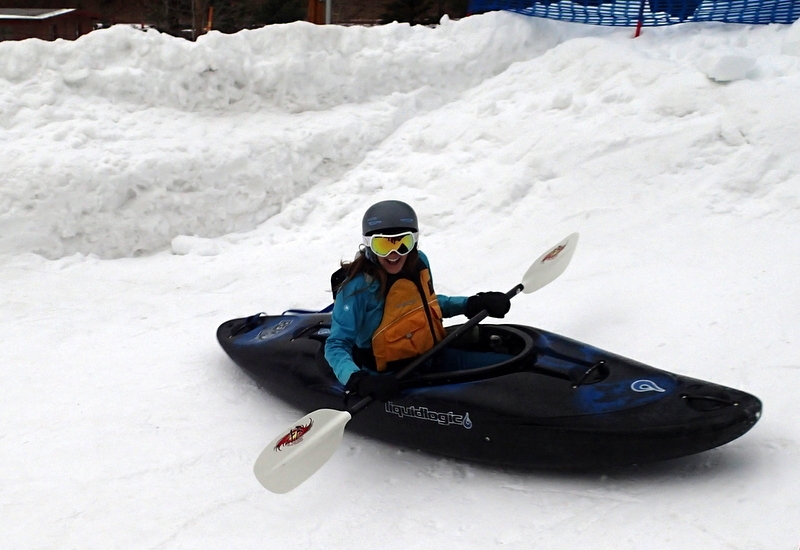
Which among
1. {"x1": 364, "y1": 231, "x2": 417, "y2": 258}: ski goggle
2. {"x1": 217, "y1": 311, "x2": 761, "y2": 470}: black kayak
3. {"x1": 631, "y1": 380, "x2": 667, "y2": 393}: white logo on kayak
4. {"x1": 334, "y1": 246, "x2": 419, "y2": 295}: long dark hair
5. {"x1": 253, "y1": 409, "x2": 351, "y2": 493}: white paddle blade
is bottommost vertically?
{"x1": 253, "y1": 409, "x2": 351, "y2": 493}: white paddle blade

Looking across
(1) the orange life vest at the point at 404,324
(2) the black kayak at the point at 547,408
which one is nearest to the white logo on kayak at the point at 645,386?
(2) the black kayak at the point at 547,408

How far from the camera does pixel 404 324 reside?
3.48 meters

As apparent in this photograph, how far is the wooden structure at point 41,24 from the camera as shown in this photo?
1526 cm

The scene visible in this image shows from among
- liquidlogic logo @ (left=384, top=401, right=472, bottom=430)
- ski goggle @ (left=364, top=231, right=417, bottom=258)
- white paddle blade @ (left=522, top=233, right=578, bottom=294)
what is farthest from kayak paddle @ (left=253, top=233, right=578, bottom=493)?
white paddle blade @ (left=522, top=233, right=578, bottom=294)

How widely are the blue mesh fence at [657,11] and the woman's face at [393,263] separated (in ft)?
17.5

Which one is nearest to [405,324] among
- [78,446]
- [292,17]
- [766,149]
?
[78,446]

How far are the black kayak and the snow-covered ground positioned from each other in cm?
14

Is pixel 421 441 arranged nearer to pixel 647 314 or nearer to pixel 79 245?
pixel 647 314

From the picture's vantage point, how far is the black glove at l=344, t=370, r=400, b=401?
3.12m

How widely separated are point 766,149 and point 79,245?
5.68m

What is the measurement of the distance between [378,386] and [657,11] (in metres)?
6.02

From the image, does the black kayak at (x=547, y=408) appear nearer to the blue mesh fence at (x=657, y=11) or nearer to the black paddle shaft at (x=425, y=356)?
the black paddle shaft at (x=425, y=356)

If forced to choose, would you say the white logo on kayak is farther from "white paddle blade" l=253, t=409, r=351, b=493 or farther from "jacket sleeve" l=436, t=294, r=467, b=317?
"white paddle blade" l=253, t=409, r=351, b=493

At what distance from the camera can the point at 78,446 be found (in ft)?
11.8
